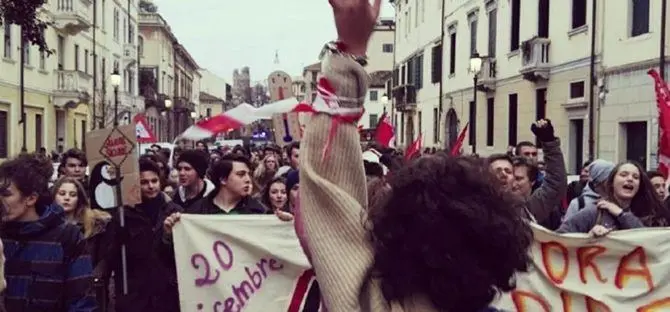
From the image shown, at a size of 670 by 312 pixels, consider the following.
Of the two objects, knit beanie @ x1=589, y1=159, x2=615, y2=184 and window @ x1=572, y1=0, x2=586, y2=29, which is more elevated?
window @ x1=572, y1=0, x2=586, y2=29

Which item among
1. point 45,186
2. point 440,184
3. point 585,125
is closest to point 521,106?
point 585,125

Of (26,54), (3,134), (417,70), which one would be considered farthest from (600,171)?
(417,70)

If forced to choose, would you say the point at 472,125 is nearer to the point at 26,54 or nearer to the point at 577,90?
the point at 577,90

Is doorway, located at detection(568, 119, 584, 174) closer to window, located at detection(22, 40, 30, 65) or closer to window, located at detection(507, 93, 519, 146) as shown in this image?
window, located at detection(507, 93, 519, 146)

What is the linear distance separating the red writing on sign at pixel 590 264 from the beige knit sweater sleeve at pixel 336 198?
3.98 m

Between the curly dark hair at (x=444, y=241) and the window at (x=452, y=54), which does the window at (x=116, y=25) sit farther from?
the curly dark hair at (x=444, y=241)

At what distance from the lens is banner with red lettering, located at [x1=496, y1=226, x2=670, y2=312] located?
18.0 feet

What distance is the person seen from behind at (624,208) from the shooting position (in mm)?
5879

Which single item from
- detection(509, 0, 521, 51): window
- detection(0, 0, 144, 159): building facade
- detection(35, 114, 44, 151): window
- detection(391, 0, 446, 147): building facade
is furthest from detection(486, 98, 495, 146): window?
detection(35, 114, 44, 151): window

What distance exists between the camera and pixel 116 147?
6863 mm

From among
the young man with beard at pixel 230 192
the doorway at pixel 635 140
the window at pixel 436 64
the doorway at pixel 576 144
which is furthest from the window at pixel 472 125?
the young man with beard at pixel 230 192

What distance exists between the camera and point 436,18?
41.7 m

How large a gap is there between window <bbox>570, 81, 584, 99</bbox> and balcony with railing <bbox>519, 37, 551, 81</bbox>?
1846 millimetres

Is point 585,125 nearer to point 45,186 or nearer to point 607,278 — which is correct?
point 607,278
